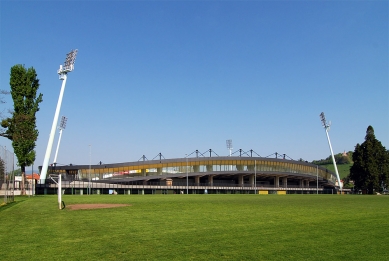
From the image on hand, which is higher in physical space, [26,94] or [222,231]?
[26,94]

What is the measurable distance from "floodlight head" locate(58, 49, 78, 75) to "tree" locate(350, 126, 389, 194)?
72223 mm

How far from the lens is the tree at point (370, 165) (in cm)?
9181

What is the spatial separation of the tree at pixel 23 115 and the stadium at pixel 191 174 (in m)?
41.2

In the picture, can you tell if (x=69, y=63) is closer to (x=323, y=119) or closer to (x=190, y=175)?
(x=190, y=175)

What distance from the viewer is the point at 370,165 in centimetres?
9162

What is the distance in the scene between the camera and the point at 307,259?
881 cm

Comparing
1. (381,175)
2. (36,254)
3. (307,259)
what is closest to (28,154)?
(36,254)

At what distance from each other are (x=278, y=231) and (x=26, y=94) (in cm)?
4651

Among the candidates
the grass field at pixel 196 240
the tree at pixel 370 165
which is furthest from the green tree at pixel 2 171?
the tree at pixel 370 165

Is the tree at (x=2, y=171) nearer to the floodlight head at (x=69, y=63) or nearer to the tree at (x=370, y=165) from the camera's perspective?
the floodlight head at (x=69, y=63)

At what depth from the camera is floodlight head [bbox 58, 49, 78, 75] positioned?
79.9m

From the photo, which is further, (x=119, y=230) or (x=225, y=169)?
(x=225, y=169)

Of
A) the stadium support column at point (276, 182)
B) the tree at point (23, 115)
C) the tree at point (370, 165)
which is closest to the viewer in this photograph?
the tree at point (23, 115)

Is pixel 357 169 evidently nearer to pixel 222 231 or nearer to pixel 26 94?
pixel 26 94
